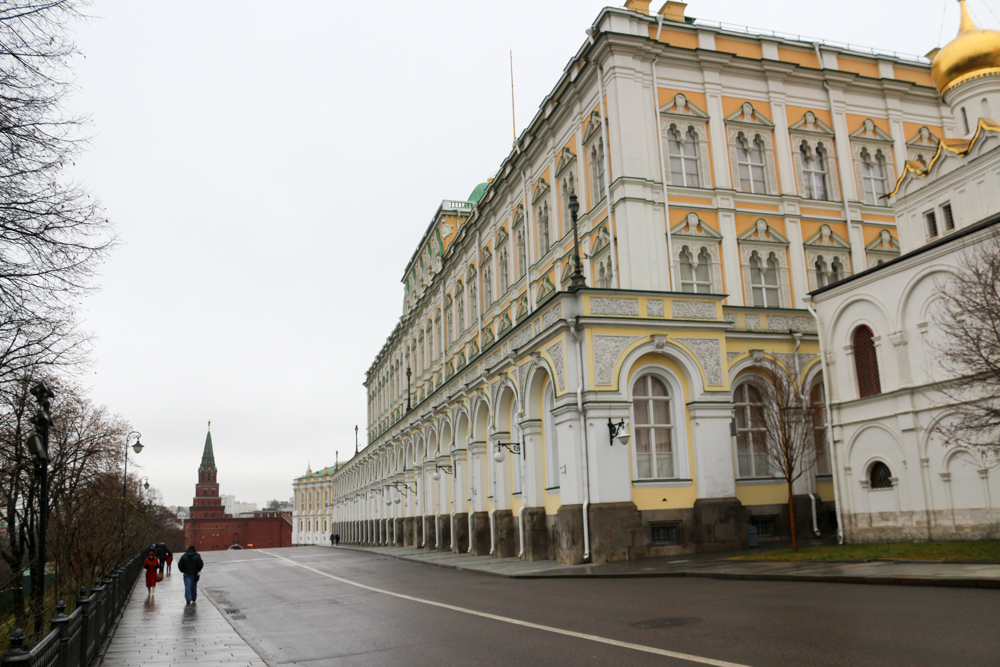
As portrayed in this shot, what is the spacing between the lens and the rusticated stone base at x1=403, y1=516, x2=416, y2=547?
51.1 m

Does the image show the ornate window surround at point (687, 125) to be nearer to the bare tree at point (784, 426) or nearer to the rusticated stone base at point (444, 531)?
the bare tree at point (784, 426)

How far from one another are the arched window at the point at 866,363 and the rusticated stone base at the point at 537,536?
10611 millimetres

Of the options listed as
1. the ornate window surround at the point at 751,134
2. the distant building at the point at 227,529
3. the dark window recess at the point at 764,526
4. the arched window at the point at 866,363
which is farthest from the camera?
the distant building at the point at 227,529

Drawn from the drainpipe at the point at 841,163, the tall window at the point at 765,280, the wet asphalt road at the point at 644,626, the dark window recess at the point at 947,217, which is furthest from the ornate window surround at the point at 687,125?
the wet asphalt road at the point at 644,626

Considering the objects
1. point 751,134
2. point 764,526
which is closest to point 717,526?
point 764,526

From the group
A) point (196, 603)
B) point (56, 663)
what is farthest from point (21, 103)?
point (196, 603)

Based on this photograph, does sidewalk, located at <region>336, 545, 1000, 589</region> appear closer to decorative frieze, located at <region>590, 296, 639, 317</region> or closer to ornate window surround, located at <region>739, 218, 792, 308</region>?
decorative frieze, located at <region>590, 296, 639, 317</region>

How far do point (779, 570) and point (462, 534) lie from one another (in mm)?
22057

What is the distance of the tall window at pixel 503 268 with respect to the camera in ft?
138

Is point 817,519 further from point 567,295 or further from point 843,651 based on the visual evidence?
point 843,651

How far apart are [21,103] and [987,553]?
715 inches

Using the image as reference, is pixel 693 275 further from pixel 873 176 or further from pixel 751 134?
pixel 873 176

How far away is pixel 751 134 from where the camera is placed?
32719 millimetres

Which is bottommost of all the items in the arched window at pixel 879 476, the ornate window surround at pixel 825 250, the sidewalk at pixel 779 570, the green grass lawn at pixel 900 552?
the sidewalk at pixel 779 570
